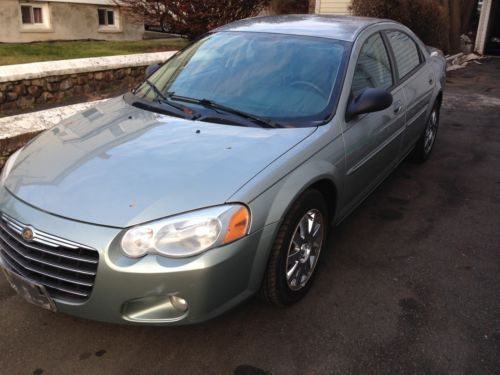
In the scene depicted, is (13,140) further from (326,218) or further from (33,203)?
(326,218)

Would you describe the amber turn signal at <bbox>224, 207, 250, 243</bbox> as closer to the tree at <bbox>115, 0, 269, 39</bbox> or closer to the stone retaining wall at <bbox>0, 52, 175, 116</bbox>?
the stone retaining wall at <bbox>0, 52, 175, 116</bbox>

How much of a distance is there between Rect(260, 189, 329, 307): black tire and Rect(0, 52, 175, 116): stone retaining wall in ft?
15.3

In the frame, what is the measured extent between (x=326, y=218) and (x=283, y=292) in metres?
0.63

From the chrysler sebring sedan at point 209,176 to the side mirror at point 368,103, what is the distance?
0.04 ft

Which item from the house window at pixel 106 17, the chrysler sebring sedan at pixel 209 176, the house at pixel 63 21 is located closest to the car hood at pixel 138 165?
the chrysler sebring sedan at pixel 209 176

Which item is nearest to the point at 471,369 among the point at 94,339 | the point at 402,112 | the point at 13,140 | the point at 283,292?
the point at 283,292

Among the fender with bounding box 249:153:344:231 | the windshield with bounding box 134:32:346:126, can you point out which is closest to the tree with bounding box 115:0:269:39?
the windshield with bounding box 134:32:346:126

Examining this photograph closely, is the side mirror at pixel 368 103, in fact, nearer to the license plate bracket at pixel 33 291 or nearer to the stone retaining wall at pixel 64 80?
the license plate bracket at pixel 33 291

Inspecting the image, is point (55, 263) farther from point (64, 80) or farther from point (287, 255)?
point (64, 80)

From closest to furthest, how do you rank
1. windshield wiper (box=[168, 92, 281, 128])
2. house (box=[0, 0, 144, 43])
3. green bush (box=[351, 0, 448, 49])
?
windshield wiper (box=[168, 92, 281, 128])
house (box=[0, 0, 144, 43])
green bush (box=[351, 0, 448, 49])

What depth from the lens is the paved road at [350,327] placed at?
260cm

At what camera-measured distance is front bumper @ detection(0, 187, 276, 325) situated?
91.0 inches

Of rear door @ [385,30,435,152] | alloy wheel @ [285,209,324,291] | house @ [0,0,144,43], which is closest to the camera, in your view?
alloy wheel @ [285,209,324,291]

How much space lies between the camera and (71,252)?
2.36m
